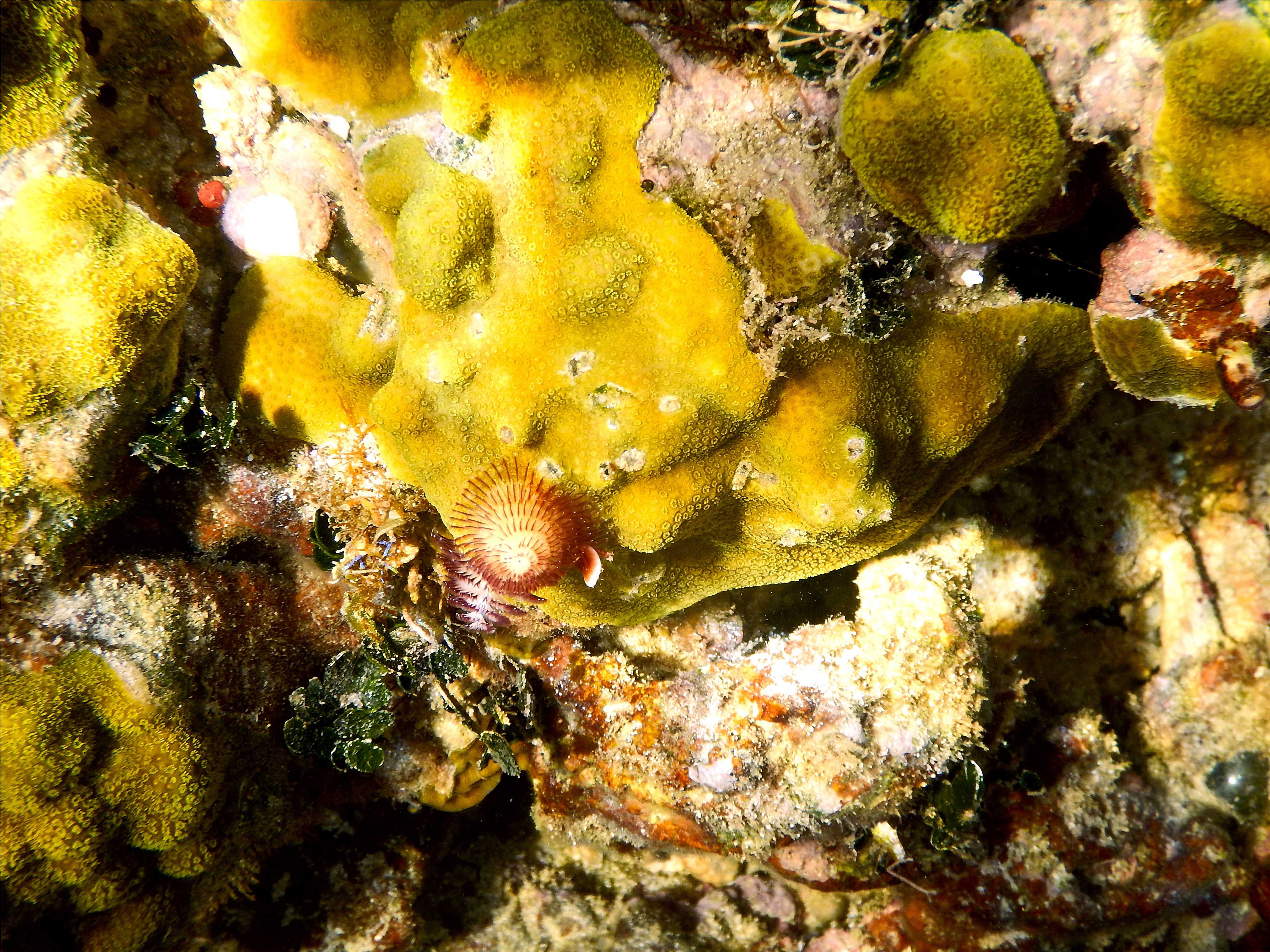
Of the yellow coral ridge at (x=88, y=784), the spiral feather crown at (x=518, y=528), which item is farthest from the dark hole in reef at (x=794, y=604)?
the yellow coral ridge at (x=88, y=784)

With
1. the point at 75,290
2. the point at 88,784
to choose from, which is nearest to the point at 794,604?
the point at 88,784

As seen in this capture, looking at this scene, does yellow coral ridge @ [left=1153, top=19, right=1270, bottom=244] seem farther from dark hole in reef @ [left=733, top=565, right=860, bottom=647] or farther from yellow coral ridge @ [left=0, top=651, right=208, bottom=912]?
yellow coral ridge @ [left=0, top=651, right=208, bottom=912]

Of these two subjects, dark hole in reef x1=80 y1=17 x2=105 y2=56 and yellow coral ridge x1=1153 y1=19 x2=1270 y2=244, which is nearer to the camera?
yellow coral ridge x1=1153 y1=19 x2=1270 y2=244

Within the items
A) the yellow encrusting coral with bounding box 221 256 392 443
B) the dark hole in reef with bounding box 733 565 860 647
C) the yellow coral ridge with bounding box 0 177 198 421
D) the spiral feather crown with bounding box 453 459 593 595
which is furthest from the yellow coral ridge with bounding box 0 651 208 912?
the dark hole in reef with bounding box 733 565 860 647

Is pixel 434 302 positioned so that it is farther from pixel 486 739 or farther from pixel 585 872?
pixel 585 872

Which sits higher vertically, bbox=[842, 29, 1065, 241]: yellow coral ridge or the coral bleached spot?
bbox=[842, 29, 1065, 241]: yellow coral ridge

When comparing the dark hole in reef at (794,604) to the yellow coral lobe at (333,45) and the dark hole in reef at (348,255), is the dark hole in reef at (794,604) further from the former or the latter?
the yellow coral lobe at (333,45)

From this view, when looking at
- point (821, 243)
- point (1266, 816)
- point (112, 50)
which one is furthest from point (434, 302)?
point (1266, 816)
